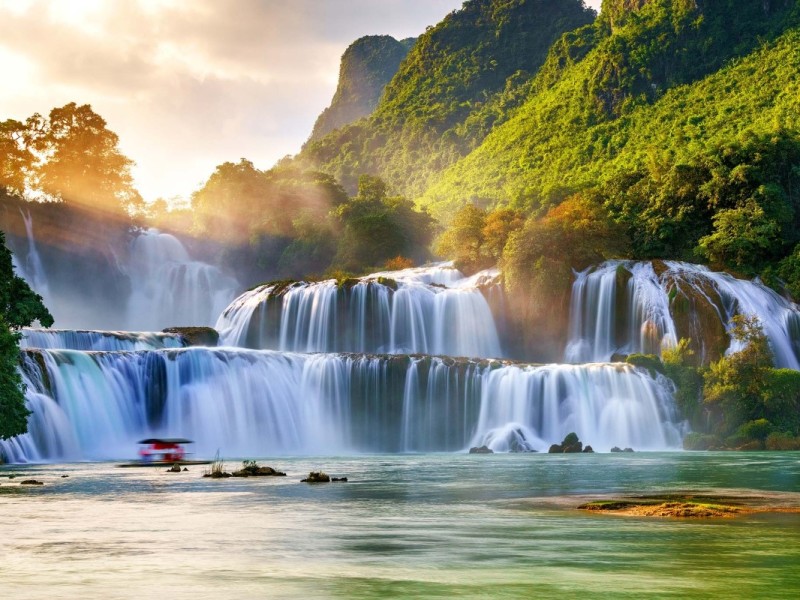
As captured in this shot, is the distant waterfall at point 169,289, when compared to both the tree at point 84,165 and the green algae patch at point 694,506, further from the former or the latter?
the green algae patch at point 694,506

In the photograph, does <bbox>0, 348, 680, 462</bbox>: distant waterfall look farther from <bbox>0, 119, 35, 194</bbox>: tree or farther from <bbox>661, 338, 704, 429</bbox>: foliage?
<bbox>0, 119, 35, 194</bbox>: tree

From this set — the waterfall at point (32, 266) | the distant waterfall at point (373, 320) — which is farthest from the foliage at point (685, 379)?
the waterfall at point (32, 266)

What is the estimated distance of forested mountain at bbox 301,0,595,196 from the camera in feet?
442

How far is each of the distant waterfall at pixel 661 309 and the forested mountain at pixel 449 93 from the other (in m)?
70.1

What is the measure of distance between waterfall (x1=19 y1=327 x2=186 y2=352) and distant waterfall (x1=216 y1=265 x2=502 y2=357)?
9178 millimetres

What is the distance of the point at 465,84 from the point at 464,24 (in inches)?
553

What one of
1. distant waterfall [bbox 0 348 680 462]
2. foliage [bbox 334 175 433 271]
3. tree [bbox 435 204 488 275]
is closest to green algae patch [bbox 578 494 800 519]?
distant waterfall [bbox 0 348 680 462]

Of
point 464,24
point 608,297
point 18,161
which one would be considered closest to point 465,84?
point 464,24

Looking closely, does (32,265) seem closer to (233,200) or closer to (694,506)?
(233,200)

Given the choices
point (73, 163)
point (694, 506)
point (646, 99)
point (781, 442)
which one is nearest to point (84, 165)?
point (73, 163)

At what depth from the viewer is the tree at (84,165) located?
87.1 m

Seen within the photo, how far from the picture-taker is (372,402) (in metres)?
51.6

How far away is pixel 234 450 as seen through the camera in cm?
4809

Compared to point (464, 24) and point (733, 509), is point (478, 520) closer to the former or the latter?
point (733, 509)
